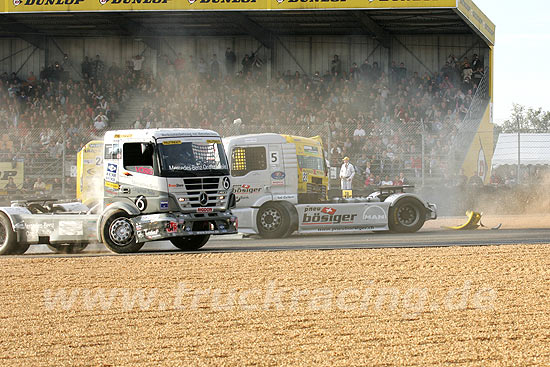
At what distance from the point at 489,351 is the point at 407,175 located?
1719cm

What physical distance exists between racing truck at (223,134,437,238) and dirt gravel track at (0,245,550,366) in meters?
5.00

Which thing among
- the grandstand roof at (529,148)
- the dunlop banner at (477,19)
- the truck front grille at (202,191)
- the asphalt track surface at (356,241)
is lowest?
the asphalt track surface at (356,241)

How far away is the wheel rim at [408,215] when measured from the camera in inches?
727

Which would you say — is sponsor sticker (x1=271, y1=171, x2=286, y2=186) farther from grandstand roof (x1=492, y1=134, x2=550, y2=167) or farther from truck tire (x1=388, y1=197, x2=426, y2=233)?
grandstand roof (x1=492, y1=134, x2=550, y2=167)

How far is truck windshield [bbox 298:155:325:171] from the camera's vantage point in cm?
1822

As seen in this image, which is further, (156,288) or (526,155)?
(526,155)

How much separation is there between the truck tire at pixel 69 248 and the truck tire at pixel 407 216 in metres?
7.05

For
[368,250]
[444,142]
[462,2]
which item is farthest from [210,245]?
[462,2]

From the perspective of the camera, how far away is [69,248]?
52.2 feet

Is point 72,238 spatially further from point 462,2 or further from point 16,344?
point 462,2

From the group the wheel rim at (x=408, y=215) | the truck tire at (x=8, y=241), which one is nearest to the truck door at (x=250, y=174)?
the wheel rim at (x=408, y=215)

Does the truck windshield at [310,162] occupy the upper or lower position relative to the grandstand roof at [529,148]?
lower

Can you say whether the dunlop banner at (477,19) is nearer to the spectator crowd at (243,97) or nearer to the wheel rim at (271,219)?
the spectator crowd at (243,97)

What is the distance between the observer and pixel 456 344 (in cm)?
668
